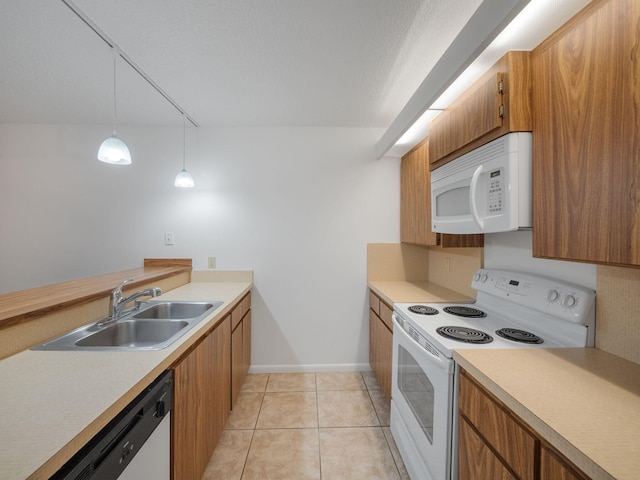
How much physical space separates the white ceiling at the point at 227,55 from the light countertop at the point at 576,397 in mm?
1549

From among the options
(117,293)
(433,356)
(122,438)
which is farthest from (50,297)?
(433,356)

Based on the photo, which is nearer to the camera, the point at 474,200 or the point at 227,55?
the point at 474,200

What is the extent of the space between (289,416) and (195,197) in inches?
81.6

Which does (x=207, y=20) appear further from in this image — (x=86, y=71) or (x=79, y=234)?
(x=79, y=234)

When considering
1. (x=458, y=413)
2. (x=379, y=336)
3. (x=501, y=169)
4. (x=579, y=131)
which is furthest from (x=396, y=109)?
(x=458, y=413)

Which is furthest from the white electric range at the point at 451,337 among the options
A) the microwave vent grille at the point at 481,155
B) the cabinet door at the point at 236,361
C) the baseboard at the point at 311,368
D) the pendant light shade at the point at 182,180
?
the pendant light shade at the point at 182,180

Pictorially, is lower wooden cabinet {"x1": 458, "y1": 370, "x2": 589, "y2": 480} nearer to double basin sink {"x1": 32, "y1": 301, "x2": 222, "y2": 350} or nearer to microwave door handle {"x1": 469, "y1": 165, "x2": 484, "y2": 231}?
microwave door handle {"x1": 469, "y1": 165, "x2": 484, "y2": 231}

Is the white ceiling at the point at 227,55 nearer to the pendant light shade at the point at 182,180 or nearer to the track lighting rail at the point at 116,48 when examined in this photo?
the track lighting rail at the point at 116,48

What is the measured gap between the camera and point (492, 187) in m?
1.20

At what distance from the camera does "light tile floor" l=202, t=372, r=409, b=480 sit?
1.55 m

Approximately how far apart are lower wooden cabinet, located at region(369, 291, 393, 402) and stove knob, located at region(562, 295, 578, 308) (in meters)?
0.98

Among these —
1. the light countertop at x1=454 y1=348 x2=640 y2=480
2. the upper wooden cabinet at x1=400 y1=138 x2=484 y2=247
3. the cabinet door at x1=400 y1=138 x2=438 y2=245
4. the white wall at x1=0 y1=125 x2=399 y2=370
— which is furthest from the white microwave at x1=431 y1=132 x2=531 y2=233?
the white wall at x1=0 y1=125 x2=399 y2=370

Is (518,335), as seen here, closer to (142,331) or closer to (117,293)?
(142,331)

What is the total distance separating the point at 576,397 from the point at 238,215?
2494 mm
